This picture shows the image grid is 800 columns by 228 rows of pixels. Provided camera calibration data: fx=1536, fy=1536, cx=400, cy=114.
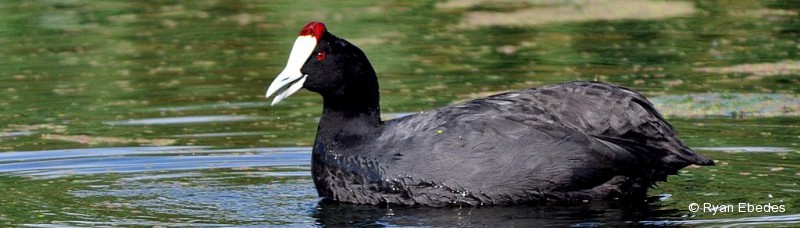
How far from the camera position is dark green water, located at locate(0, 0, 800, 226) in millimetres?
7113

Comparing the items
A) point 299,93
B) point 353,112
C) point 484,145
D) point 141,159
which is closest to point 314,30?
point 353,112

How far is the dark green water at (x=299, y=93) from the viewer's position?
7.11 meters

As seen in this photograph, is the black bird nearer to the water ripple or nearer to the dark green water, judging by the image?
the dark green water

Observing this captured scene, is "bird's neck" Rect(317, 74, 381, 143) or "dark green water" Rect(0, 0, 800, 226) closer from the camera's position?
"dark green water" Rect(0, 0, 800, 226)

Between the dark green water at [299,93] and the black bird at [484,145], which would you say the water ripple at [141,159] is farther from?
the black bird at [484,145]

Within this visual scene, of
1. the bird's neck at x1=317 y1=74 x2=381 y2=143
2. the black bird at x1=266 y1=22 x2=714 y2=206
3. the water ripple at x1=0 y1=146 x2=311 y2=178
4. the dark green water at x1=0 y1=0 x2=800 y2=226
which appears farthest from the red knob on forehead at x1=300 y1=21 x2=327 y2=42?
the water ripple at x1=0 y1=146 x2=311 y2=178

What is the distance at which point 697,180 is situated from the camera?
772cm

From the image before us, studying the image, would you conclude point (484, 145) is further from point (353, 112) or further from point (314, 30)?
point (314, 30)

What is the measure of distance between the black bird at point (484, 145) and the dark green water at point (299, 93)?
0.39 ft

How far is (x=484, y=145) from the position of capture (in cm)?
706

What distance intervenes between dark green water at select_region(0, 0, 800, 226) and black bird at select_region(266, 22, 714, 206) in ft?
0.39

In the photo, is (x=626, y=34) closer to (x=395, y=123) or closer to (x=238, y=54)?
(x=238, y=54)

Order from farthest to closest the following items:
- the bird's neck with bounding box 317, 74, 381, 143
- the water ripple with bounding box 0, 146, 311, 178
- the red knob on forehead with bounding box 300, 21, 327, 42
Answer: the water ripple with bounding box 0, 146, 311, 178 < the bird's neck with bounding box 317, 74, 381, 143 < the red knob on forehead with bounding box 300, 21, 327, 42

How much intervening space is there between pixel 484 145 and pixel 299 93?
15.2 feet
